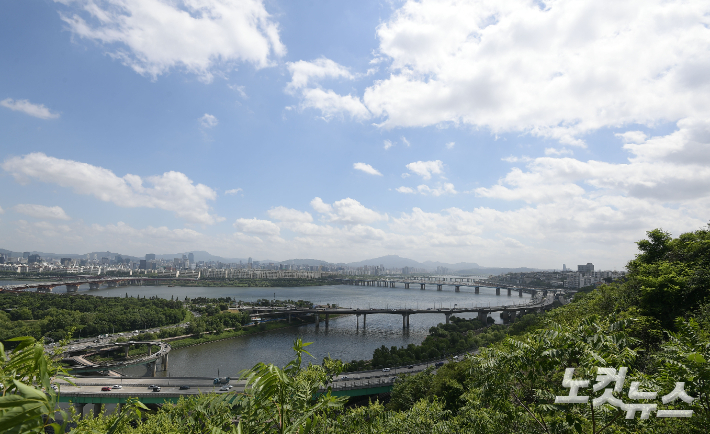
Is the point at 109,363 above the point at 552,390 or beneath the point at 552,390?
beneath

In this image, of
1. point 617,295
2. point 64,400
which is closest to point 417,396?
point 617,295

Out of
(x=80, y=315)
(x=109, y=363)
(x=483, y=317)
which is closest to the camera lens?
(x=109, y=363)

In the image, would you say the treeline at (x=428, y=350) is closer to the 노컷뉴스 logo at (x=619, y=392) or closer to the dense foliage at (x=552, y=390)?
the dense foliage at (x=552, y=390)

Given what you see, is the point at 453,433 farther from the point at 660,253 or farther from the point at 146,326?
the point at 146,326

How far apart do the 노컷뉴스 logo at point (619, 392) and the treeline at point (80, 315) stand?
28.4 m

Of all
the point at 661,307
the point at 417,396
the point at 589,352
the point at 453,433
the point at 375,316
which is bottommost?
the point at 375,316

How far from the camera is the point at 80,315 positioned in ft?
86.4

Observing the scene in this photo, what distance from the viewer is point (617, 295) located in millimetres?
11258

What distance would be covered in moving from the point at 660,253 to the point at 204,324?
2933cm

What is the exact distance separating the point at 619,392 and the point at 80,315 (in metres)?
34.2

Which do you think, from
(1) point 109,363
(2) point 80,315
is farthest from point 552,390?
(2) point 80,315

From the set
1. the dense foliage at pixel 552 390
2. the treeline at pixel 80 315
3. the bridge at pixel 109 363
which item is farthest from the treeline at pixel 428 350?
the treeline at pixel 80 315

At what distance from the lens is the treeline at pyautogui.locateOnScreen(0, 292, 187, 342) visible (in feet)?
77.5

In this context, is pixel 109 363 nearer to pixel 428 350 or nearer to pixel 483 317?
pixel 428 350
